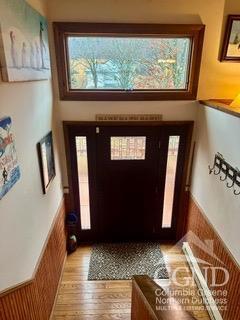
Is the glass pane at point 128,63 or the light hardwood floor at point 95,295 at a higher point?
the glass pane at point 128,63

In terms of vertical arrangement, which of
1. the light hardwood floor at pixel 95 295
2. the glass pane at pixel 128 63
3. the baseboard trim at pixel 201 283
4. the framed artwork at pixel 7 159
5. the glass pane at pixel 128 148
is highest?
the glass pane at pixel 128 63

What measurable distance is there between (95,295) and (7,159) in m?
1.91

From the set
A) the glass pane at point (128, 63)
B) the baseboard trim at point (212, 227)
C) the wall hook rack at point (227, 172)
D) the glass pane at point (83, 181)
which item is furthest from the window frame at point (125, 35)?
the baseboard trim at point (212, 227)

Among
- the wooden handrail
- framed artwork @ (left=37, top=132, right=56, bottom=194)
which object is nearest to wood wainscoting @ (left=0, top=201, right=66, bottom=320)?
framed artwork @ (left=37, top=132, right=56, bottom=194)

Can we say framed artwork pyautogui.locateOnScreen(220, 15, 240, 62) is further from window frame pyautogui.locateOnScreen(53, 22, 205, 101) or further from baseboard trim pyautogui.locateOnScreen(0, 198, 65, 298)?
baseboard trim pyautogui.locateOnScreen(0, 198, 65, 298)

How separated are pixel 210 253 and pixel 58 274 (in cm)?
165

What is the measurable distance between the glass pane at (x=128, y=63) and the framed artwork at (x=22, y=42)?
17.5 inches

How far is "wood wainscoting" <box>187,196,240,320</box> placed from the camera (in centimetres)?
186

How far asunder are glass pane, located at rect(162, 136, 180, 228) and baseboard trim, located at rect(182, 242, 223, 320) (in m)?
0.40

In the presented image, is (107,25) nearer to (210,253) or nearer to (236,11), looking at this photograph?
(236,11)

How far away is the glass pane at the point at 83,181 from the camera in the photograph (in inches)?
113

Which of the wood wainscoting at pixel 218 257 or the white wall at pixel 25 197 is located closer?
the white wall at pixel 25 197

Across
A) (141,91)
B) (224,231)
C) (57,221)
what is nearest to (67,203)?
(57,221)

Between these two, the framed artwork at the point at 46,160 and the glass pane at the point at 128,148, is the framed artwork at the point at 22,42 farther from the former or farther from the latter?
the glass pane at the point at 128,148
